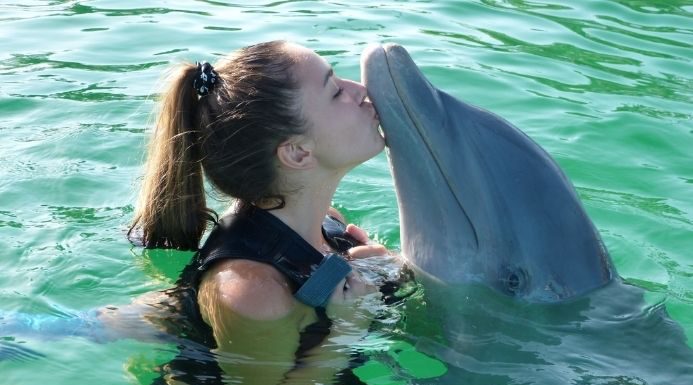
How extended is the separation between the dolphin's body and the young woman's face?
0.32 ft

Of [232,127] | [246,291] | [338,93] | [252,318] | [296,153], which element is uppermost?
[338,93]

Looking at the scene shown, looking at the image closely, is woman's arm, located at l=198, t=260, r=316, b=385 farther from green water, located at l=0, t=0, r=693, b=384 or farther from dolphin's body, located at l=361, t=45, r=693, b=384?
dolphin's body, located at l=361, t=45, r=693, b=384

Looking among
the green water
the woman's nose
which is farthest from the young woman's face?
the green water

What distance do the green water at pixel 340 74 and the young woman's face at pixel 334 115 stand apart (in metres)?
1.41

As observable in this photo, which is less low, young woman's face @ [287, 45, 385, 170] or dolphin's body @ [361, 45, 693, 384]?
young woman's face @ [287, 45, 385, 170]

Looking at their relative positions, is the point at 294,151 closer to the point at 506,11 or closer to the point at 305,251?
the point at 305,251

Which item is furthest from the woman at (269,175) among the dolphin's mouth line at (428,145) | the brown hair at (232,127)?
the dolphin's mouth line at (428,145)

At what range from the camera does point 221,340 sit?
210 inches

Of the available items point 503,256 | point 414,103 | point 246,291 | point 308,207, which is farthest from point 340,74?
point 246,291

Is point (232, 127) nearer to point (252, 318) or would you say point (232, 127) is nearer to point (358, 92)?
point (358, 92)

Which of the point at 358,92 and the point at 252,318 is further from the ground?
the point at 358,92

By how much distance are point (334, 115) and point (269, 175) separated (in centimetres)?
43

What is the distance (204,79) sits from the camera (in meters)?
5.38

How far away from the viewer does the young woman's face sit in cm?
542
